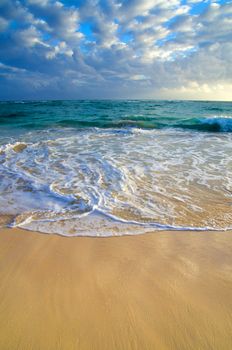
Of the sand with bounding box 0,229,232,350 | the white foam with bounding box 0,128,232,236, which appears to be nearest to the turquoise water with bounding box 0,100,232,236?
the white foam with bounding box 0,128,232,236

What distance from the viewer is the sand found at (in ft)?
4.88

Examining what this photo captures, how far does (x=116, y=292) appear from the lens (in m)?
1.82

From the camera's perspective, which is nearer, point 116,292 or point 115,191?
point 116,292

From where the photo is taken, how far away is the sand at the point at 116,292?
4.88 feet

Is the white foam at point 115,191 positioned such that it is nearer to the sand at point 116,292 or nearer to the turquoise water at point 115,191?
the turquoise water at point 115,191

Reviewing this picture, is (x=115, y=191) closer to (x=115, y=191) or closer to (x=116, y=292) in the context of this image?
(x=115, y=191)

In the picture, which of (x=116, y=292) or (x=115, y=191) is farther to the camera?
(x=115, y=191)

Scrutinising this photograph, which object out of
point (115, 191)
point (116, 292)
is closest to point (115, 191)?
point (115, 191)

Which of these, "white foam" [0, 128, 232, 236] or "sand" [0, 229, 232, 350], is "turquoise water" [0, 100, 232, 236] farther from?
"sand" [0, 229, 232, 350]

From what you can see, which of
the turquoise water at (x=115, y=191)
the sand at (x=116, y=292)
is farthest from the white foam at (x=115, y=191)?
the sand at (x=116, y=292)

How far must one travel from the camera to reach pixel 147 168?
5133 mm

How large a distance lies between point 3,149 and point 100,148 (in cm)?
323

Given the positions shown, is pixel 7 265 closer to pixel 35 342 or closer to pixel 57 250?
pixel 57 250

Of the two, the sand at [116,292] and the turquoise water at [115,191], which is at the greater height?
the sand at [116,292]
